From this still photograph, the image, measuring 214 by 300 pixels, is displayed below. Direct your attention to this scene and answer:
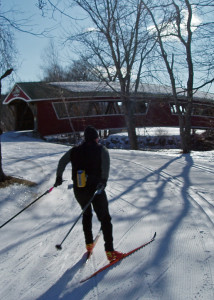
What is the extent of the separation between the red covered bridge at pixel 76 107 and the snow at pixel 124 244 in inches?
653

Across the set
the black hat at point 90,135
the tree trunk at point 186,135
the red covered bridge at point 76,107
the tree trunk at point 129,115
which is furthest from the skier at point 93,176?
the red covered bridge at point 76,107

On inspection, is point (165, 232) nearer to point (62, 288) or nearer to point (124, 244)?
point (124, 244)

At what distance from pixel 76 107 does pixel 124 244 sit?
22.8 meters

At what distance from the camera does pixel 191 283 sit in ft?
10.6

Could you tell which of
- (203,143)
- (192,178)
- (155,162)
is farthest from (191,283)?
(203,143)

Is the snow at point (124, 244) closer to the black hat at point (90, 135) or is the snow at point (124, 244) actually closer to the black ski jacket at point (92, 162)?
the black ski jacket at point (92, 162)

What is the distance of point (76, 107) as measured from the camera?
87.2 ft

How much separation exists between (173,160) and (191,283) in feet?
30.4

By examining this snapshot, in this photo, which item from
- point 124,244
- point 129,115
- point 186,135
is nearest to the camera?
point 124,244

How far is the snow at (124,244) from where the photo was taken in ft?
10.8

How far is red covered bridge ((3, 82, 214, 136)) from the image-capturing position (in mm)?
25250

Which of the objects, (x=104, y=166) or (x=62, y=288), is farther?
(x=104, y=166)

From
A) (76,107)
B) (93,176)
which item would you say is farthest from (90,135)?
(76,107)

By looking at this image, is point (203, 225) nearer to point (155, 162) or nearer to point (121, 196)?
point (121, 196)
